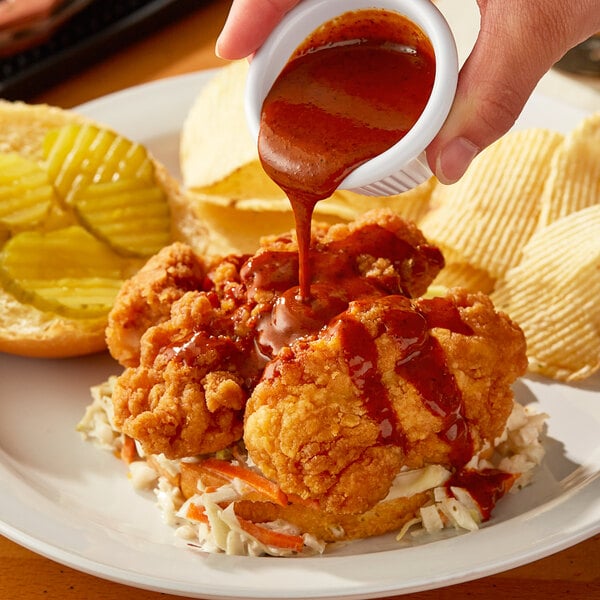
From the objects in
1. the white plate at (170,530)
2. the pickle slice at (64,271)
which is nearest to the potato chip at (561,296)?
the white plate at (170,530)

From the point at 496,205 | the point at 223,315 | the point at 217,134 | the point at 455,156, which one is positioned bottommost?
the point at 496,205

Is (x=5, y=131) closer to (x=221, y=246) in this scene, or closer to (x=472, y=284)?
(x=221, y=246)

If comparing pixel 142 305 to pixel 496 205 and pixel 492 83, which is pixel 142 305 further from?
pixel 496 205

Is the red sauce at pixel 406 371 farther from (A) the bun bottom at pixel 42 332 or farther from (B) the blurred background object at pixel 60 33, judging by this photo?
(B) the blurred background object at pixel 60 33

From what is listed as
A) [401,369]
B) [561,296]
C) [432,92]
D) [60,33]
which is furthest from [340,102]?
[60,33]

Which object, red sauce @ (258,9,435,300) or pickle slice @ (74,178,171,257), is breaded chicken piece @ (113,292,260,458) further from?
pickle slice @ (74,178,171,257)

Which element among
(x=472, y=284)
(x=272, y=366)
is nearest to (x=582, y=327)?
(x=472, y=284)
